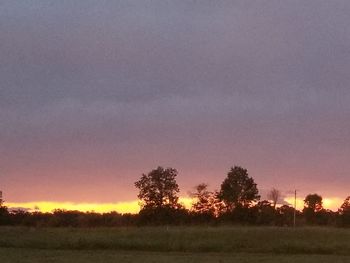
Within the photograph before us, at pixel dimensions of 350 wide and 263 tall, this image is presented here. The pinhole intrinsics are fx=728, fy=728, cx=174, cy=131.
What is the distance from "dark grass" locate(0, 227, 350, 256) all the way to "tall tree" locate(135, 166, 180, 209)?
152 ft

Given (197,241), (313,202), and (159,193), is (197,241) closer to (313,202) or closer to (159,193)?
(159,193)

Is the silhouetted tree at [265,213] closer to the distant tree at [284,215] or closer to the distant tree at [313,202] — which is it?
the distant tree at [284,215]

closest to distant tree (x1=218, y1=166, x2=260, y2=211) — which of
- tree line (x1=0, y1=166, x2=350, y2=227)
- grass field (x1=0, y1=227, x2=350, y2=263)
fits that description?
tree line (x1=0, y1=166, x2=350, y2=227)

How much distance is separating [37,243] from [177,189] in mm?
57300

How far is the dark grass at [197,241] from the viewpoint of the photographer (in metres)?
55.1

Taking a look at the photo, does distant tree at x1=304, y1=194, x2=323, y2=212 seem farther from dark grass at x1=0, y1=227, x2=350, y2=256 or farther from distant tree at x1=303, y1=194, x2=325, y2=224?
dark grass at x1=0, y1=227, x2=350, y2=256

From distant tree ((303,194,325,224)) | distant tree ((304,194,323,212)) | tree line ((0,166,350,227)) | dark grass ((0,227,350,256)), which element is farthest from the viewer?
distant tree ((304,194,323,212))

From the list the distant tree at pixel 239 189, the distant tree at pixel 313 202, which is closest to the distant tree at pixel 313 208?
the distant tree at pixel 313 202

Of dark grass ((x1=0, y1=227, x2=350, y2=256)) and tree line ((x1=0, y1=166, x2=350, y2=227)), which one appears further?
tree line ((x1=0, y1=166, x2=350, y2=227))

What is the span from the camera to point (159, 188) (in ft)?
367

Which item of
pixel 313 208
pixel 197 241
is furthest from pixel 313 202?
pixel 197 241

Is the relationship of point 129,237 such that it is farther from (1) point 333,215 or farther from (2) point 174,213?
(1) point 333,215

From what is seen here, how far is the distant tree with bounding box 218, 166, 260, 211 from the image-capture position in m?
113

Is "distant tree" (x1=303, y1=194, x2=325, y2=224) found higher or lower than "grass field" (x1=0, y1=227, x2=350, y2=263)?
higher
